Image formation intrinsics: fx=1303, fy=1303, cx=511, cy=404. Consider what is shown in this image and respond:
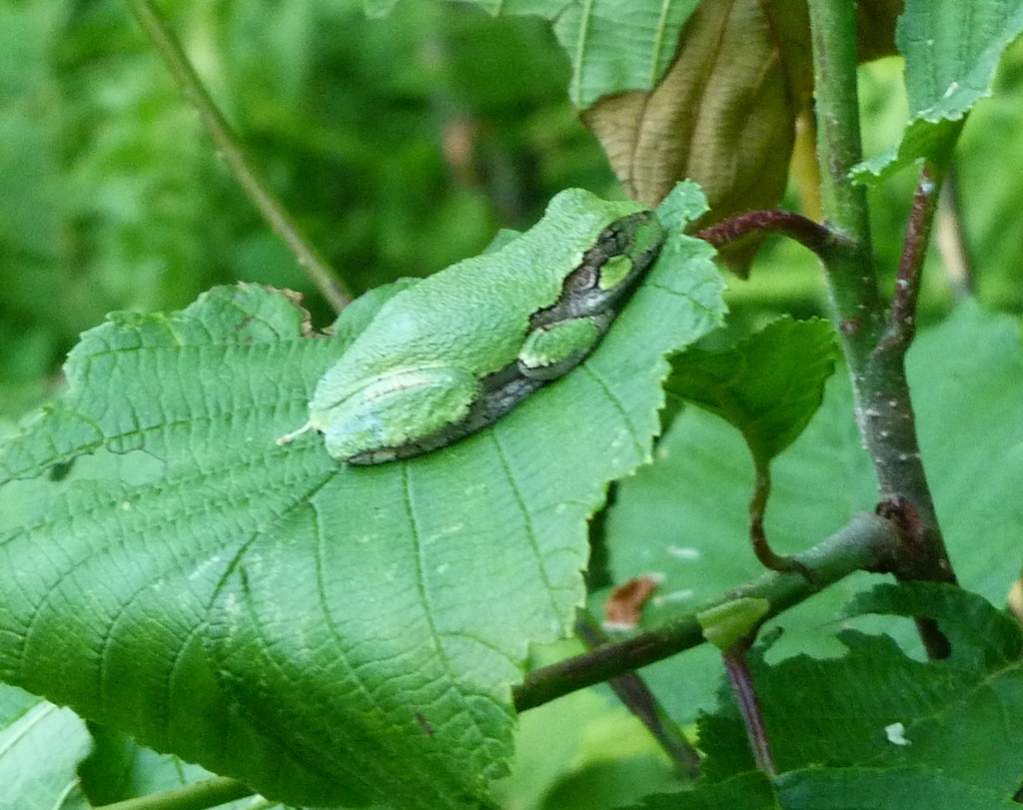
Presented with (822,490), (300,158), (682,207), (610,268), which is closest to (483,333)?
(610,268)

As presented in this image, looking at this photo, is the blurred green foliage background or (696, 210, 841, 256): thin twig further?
the blurred green foliage background

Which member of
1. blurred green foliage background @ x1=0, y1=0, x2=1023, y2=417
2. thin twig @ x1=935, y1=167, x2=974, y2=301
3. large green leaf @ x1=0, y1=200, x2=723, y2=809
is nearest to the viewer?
large green leaf @ x1=0, y1=200, x2=723, y2=809

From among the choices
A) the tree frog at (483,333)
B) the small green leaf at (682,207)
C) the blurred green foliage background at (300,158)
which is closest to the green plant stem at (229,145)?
the tree frog at (483,333)

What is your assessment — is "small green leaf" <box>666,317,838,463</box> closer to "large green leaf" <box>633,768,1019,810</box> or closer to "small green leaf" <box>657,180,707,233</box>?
"small green leaf" <box>657,180,707,233</box>

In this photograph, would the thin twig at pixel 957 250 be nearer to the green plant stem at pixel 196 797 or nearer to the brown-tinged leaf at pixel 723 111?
the brown-tinged leaf at pixel 723 111

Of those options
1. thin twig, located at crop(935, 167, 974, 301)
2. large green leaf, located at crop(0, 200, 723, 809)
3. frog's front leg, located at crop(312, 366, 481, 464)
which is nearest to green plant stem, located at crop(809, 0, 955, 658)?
large green leaf, located at crop(0, 200, 723, 809)

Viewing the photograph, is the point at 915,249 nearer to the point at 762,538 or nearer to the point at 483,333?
the point at 762,538
